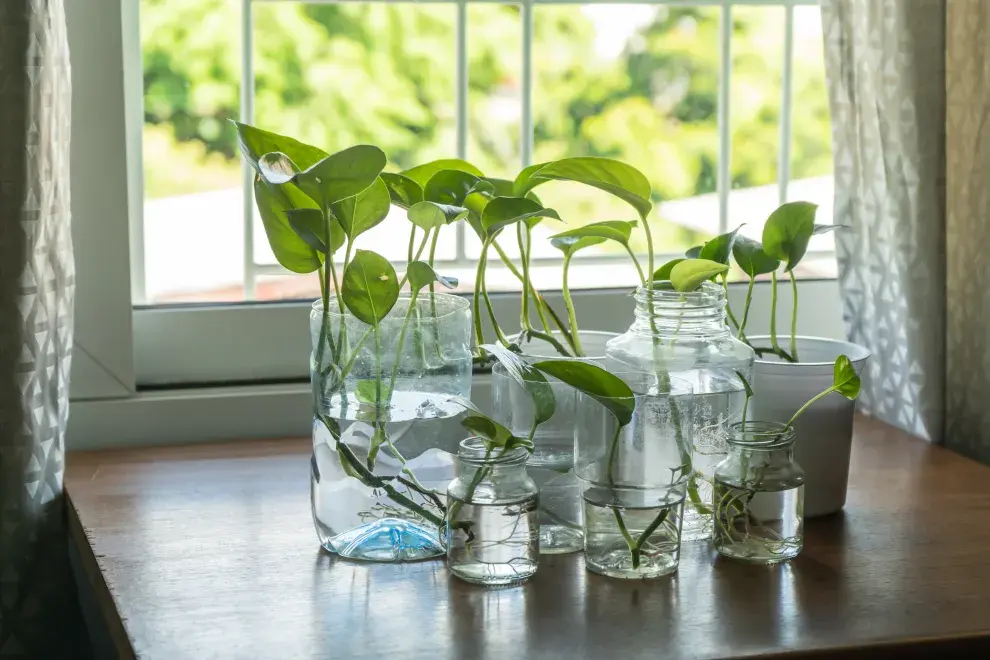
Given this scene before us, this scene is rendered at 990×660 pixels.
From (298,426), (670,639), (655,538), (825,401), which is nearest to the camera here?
(670,639)

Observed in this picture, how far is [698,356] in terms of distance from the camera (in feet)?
2.88

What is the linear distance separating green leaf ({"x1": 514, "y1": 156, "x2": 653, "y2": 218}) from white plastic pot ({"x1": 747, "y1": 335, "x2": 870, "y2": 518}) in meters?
0.20

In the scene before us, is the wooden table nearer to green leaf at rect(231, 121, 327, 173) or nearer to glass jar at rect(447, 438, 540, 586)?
glass jar at rect(447, 438, 540, 586)

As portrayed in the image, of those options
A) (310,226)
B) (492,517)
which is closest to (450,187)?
(310,226)

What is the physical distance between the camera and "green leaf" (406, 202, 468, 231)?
795 millimetres

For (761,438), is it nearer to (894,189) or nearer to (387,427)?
(387,427)

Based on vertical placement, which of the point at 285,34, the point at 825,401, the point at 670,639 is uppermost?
the point at 285,34

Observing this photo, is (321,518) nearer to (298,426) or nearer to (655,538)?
(655,538)

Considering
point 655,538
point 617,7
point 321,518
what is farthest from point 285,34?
point 655,538

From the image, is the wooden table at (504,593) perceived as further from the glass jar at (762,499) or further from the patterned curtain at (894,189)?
the patterned curtain at (894,189)

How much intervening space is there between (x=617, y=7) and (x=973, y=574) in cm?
76

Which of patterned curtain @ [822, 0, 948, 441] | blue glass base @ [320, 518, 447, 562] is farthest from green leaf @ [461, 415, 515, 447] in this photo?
patterned curtain @ [822, 0, 948, 441]

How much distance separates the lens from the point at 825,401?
95 centimetres

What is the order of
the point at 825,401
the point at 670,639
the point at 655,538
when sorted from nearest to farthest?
the point at 670,639 < the point at 655,538 < the point at 825,401
